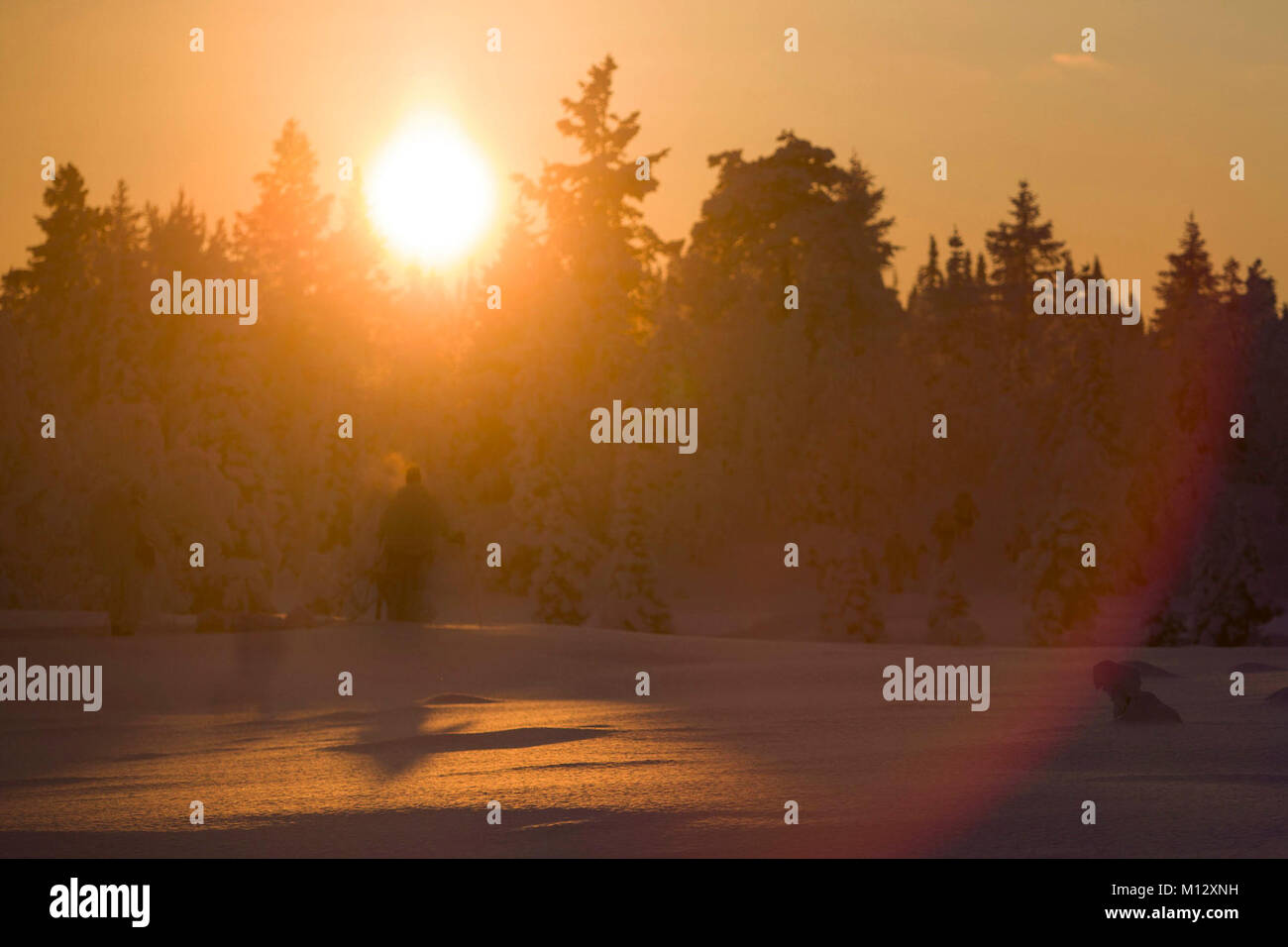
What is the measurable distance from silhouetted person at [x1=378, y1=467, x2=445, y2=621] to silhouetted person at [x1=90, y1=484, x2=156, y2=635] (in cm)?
352

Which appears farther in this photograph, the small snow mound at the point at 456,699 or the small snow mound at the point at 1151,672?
the small snow mound at the point at 1151,672

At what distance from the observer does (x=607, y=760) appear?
9.96 meters

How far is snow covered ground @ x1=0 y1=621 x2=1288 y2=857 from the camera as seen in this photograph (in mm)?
7207

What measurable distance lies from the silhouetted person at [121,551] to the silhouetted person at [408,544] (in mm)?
3519

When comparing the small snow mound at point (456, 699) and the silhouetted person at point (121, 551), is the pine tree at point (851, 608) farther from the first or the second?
the small snow mound at point (456, 699)

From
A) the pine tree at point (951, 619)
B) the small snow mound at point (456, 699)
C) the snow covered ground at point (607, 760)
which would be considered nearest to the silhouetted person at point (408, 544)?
the snow covered ground at point (607, 760)

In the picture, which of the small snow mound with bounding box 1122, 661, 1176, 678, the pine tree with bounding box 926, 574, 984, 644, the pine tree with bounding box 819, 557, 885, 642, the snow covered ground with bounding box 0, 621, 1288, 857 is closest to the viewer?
the snow covered ground with bounding box 0, 621, 1288, 857

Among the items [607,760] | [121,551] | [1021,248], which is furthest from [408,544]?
[1021,248]

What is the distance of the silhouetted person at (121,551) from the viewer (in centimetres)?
1845

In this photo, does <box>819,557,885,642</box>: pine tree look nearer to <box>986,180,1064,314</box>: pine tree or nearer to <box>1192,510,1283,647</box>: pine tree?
<box>1192,510,1283,647</box>: pine tree

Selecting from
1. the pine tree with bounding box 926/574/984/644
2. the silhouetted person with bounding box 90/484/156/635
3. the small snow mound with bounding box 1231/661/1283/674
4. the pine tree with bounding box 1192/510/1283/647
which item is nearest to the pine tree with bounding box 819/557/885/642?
the pine tree with bounding box 926/574/984/644
